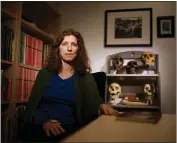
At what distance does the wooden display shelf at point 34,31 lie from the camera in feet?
4.75

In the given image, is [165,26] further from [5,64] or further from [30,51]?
[5,64]

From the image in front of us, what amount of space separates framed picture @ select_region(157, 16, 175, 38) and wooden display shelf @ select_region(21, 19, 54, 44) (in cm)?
93

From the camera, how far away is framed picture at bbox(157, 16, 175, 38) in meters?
1.79

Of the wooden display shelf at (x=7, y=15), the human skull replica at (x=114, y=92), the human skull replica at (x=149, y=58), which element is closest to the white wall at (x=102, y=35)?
the human skull replica at (x=149, y=58)

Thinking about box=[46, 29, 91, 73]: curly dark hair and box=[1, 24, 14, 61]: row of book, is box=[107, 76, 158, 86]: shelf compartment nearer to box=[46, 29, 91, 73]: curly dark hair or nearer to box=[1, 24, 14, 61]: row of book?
box=[46, 29, 91, 73]: curly dark hair

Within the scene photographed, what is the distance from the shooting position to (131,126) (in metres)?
0.51

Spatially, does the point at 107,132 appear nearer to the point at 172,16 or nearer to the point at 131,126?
the point at 131,126

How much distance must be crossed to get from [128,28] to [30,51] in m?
0.89

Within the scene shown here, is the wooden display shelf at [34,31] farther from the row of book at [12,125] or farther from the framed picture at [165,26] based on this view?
the framed picture at [165,26]

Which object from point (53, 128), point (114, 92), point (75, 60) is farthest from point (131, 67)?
point (53, 128)

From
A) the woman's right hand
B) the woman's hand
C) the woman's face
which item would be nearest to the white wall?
the woman's face

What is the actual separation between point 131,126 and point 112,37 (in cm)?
146

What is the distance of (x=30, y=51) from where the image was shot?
4.88ft

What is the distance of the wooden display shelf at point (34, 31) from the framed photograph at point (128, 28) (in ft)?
1.67
